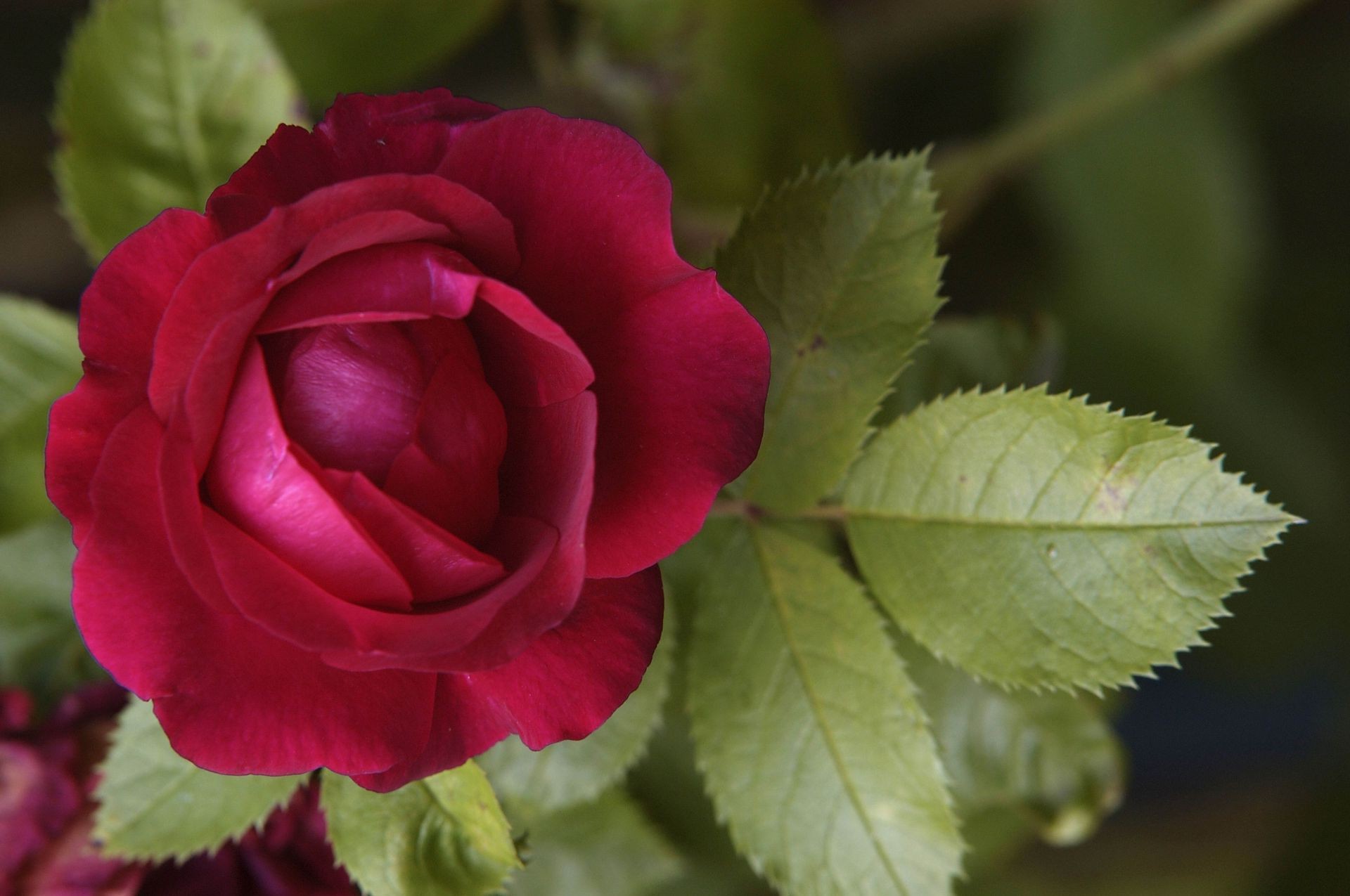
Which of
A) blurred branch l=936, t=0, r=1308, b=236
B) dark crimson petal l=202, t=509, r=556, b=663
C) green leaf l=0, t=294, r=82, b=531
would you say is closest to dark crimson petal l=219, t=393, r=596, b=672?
dark crimson petal l=202, t=509, r=556, b=663

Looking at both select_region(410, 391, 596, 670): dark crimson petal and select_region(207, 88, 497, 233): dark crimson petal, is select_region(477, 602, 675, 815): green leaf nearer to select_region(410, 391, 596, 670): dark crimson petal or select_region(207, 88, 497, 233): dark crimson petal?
select_region(410, 391, 596, 670): dark crimson petal

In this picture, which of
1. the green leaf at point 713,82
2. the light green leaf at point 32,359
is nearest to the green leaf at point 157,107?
the light green leaf at point 32,359

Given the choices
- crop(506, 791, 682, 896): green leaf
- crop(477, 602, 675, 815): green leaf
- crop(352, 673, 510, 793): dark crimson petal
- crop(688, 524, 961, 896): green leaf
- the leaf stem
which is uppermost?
the leaf stem

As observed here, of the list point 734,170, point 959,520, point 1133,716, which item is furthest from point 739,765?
point 1133,716

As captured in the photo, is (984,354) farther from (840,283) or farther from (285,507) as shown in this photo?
(285,507)

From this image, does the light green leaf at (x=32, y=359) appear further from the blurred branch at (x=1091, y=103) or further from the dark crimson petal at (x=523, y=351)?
the blurred branch at (x=1091, y=103)

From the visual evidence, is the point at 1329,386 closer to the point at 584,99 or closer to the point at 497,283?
the point at 584,99
